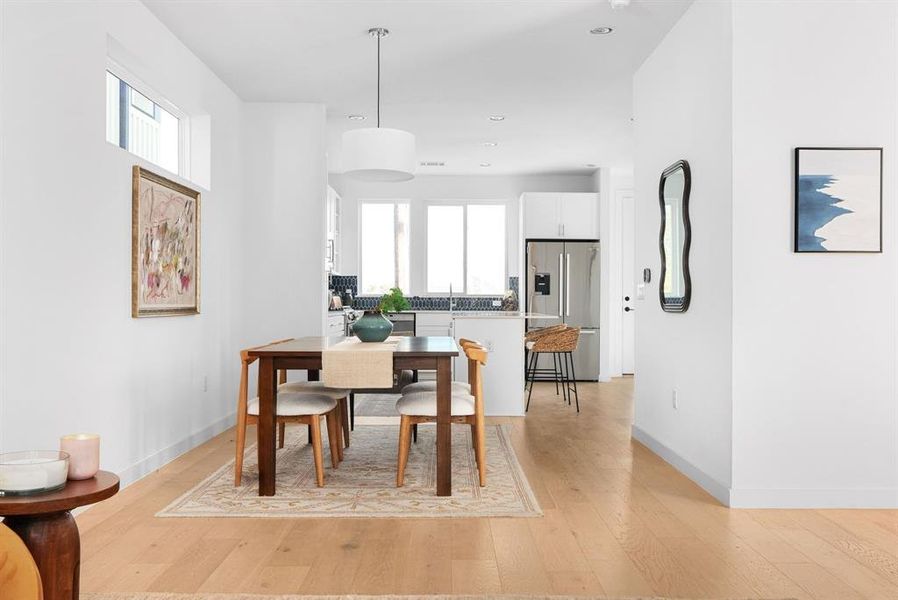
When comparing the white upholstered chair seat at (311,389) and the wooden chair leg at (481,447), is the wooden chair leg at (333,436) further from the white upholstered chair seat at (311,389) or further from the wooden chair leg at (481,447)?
the wooden chair leg at (481,447)

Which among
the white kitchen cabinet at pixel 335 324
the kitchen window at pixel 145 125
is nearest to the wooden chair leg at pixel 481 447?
the kitchen window at pixel 145 125

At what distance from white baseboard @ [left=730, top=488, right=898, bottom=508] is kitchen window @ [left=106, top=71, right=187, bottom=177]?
379 centimetres

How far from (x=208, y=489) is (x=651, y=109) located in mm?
3628

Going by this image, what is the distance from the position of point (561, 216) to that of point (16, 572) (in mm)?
8125

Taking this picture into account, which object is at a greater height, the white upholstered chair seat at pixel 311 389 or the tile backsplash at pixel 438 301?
the tile backsplash at pixel 438 301

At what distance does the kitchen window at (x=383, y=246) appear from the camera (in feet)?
31.4

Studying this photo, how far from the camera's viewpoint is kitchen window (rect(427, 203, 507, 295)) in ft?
31.6

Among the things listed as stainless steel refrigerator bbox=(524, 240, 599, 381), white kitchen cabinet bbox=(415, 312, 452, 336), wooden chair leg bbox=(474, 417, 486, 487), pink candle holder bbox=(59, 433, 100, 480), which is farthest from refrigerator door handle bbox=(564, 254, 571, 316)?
pink candle holder bbox=(59, 433, 100, 480)

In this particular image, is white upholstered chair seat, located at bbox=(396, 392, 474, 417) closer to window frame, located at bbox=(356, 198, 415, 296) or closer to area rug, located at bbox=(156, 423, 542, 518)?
area rug, located at bbox=(156, 423, 542, 518)

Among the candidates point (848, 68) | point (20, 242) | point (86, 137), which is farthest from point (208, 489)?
point (848, 68)

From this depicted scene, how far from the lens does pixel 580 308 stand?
8.95 meters

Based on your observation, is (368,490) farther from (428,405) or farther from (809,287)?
(809,287)

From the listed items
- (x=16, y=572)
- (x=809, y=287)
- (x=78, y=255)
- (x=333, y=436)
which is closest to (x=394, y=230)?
(x=333, y=436)

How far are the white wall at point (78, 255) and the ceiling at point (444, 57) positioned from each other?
492mm
